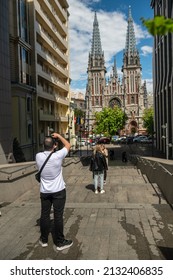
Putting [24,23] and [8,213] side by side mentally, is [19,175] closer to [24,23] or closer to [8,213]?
[8,213]

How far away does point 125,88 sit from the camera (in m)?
116

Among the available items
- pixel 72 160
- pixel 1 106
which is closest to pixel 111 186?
pixel 1 106

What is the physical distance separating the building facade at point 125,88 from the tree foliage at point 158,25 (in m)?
114

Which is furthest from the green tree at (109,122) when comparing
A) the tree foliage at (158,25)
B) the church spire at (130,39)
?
the tree foliage at (158,25)

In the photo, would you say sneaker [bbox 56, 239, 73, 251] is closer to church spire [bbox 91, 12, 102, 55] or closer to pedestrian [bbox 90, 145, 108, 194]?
pedestrian [bbox 90, 145, 108, 194]

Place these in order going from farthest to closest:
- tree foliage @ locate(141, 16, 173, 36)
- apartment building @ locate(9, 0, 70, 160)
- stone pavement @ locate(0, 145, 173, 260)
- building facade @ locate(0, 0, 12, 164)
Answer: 1. apartment building @ locate(9, 0, 70, 160)
2. building facade @ locate(0, 0, 12, 164)
3. stone pavement @ locate(0, 145, 173, 260)
4. tree foliage @ locate(141, 16, 173, 36)

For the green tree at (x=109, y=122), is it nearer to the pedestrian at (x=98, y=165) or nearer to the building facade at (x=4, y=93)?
the building facade at (x=4, y=93)

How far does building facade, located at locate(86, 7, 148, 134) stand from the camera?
11600cm

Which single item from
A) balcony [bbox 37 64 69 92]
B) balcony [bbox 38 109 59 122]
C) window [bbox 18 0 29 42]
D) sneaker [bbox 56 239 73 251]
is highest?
window [bbox 18 0 29 42]

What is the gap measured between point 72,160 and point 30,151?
10.0 m

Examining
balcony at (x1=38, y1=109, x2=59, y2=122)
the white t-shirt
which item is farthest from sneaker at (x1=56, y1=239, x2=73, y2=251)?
balcony at (x1=38, y1=109, x2=59, y2=122)

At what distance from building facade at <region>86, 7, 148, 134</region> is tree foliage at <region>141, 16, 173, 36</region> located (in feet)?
375

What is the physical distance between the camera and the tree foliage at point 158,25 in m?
2.54

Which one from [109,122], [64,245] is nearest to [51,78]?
[64,245]
